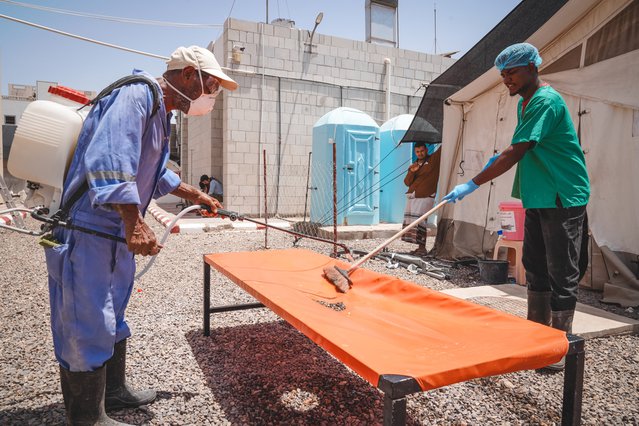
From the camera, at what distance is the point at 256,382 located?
2.54 meters

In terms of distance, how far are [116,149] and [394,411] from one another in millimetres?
1352

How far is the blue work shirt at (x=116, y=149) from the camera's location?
62.7 inches

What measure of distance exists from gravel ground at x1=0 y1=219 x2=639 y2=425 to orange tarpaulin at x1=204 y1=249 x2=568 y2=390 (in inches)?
19.6

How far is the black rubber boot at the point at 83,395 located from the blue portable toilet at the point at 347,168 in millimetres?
7364

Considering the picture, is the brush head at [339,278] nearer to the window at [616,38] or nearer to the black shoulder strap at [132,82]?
the black shoulder strap at [132,82]

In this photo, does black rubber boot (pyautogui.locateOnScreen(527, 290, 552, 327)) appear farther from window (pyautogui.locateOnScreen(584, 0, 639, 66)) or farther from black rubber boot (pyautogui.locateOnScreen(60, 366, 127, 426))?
window (pyautogui.locateOnScreen(584, 0, 639, 66))

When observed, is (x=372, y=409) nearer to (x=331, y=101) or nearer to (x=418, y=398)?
(x=418, y=398)

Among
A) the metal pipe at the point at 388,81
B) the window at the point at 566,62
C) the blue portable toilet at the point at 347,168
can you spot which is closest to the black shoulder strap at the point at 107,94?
the window at the point at 566,62

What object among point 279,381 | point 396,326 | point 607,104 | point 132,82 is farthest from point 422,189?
point 132,82

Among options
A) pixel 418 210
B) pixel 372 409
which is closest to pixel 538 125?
pixel 372 409

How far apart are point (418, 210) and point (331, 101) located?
20.3 ft

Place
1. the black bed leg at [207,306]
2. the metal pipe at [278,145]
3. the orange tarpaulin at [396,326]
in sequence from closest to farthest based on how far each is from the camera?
the orange tarpaulin at [396,326]
the black bed leg at [207,306]
the metal pipe at [278,145]

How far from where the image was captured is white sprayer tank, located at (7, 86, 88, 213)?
1.71m

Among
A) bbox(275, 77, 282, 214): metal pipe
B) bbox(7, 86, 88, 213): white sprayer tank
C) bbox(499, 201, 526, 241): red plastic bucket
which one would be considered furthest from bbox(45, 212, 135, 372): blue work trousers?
bbox(275, 77, 282, 214): metal pipe
